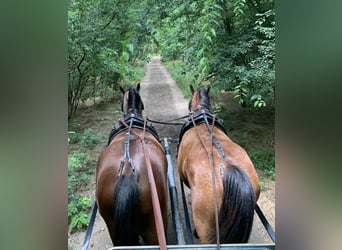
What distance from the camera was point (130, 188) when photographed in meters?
2.37

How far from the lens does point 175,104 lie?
11.2 m

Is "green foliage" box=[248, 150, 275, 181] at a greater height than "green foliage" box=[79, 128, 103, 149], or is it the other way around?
"green foliage" box=[79, 128, 103, 149]

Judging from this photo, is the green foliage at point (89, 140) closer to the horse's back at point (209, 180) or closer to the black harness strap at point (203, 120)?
the black harness strap at point (203, 120)

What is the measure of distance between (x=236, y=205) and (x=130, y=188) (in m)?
0.86

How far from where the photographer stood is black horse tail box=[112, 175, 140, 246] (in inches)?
92.6

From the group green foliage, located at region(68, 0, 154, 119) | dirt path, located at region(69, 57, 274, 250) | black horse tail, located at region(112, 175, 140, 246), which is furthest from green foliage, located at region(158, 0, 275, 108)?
black horse tail, located at region(112, 175, 140, 246)

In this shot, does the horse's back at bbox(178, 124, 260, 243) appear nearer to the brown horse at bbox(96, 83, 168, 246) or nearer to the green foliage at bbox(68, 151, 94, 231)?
Answer: the brown horse at bbox(96, 83, 168, 246)

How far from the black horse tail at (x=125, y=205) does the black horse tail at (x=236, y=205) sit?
0.72 metres

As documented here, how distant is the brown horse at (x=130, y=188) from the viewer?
7.79 feet

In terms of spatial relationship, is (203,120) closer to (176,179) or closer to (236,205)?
(236,205)

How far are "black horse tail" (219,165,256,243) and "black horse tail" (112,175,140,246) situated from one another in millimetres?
719
